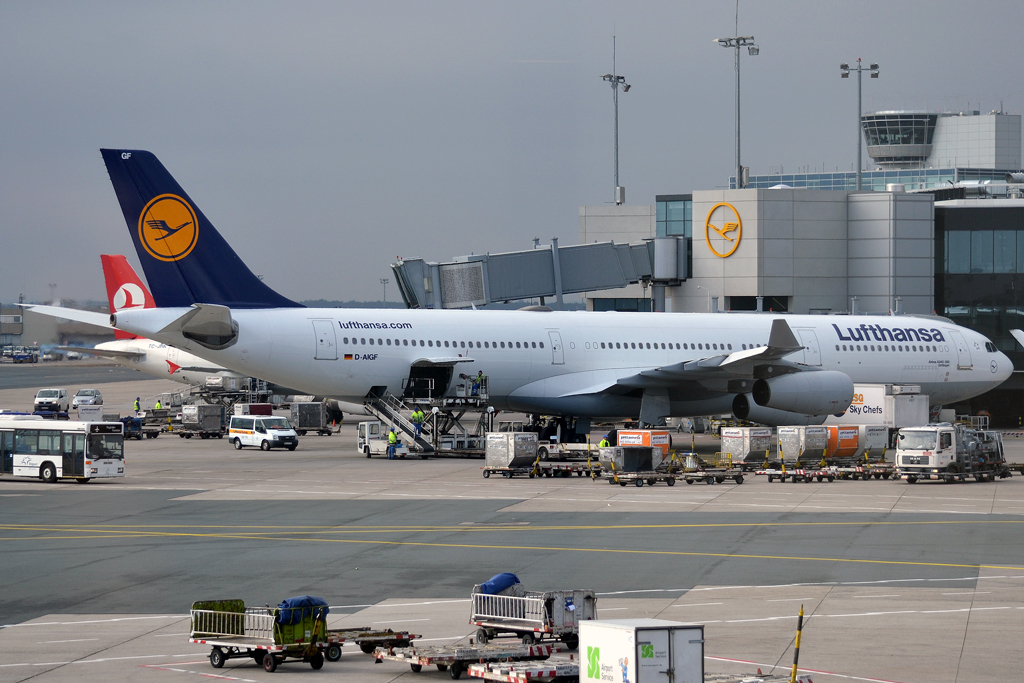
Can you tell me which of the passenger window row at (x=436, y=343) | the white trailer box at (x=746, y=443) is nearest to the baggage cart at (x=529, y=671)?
the white trailer box at (x=746, y=443)

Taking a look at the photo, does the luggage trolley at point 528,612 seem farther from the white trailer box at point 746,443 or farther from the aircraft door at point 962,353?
the aircraft door at point 962,353

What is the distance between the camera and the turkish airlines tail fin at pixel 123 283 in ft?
242

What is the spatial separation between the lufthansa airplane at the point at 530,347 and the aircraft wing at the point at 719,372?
0.25 ft

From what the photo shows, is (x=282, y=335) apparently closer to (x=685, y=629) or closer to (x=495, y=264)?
(x=495, y=264)

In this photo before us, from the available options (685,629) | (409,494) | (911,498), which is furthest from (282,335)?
(685,629)

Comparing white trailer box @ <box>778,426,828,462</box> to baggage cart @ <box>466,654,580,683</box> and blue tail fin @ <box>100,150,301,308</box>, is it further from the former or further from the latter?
baggage cart @ <box>466,654,580,683</box>

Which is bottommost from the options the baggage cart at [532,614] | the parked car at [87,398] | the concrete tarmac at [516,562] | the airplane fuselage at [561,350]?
the concrete tarmac at [516,562]

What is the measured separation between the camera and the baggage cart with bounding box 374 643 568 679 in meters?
15.6

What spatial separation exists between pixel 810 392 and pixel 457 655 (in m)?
36.8

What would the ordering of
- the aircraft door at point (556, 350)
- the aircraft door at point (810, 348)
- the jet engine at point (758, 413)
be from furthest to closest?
the aircraft door at point (810, 348) → the jet engine at point (758, 413) → the aircraft door at point (556, 350)

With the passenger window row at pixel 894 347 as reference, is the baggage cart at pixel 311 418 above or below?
below

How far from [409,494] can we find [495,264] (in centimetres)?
3573

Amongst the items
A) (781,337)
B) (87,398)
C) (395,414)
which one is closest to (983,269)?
(781,337)

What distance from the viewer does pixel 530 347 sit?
1976 inches
